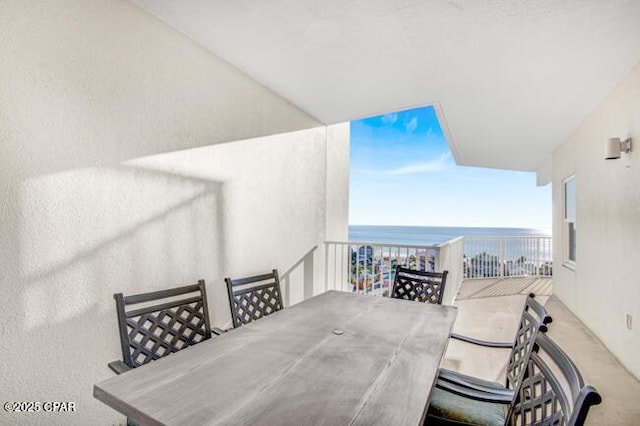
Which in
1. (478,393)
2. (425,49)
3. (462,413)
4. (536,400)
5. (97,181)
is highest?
(425,49)

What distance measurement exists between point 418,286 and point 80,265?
7.44 ft

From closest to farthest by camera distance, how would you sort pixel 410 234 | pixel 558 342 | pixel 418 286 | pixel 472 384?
pixel 472 384 < pixel 418 286 < pixel 558 342 < pixel 410 234

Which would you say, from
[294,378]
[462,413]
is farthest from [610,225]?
[294,378]

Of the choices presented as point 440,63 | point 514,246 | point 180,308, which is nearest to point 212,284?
point 180,308

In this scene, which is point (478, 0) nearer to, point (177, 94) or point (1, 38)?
point (177, 94)

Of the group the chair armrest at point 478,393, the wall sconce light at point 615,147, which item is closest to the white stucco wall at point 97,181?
the chair armrest at point 478,393

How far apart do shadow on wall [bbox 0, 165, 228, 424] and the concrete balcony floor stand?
104 inches

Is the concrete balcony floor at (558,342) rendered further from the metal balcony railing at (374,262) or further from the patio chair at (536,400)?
the patio chair at (536,400)

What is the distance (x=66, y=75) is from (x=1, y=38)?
28cm

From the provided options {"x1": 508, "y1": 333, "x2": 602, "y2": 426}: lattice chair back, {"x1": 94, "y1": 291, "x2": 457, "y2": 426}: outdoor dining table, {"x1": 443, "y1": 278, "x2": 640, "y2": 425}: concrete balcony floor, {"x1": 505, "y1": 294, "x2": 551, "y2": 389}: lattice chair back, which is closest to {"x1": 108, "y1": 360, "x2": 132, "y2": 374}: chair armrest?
{"x1": 94, "y1": 291, "x2": 457, "y2": 426}: outdoor dining table

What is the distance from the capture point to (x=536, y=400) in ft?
→ 3.62

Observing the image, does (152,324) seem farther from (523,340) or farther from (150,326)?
(523,340)

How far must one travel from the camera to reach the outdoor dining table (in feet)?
3.21

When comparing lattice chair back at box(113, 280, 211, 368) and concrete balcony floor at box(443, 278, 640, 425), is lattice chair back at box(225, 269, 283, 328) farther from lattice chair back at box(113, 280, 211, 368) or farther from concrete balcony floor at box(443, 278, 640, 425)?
concrete balcony floor at box(443, 278, 640, 425)
